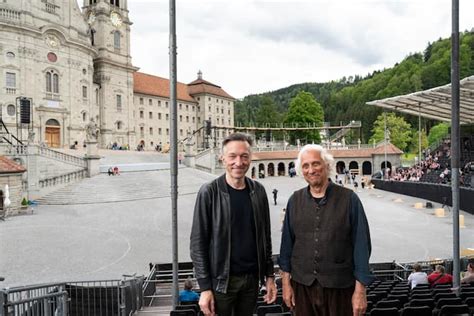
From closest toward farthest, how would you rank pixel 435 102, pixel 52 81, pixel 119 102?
pixel 435 102 → pixel 52 81 → pixel 119 102

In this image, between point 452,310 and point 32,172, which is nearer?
point 452,310

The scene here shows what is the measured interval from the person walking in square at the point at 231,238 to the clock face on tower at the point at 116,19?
6397 cm

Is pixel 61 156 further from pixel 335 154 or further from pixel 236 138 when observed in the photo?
pixel 335 154

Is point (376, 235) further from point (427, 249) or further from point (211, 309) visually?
point (211, 309)

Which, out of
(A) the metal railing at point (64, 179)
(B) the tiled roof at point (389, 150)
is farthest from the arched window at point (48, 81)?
(B) the tiled roof at point (389, 150)

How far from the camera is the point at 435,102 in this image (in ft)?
126

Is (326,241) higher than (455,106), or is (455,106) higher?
(455,106)

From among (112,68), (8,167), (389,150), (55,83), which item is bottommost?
(8,167)

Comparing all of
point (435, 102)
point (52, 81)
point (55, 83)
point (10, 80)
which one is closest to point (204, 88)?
point (55, 83)

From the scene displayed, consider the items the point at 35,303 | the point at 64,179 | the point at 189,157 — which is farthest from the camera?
the point at 189,157

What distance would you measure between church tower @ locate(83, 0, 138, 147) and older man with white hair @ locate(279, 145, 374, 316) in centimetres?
5766

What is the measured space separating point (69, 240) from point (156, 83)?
6730 cm

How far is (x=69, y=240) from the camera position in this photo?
703 inches

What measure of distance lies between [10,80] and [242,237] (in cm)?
4904
